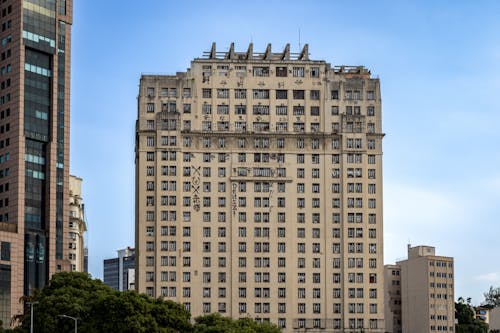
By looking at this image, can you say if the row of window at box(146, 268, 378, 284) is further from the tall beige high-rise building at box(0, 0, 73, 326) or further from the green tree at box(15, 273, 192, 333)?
the green tree at box(15, 273, 192, 333)

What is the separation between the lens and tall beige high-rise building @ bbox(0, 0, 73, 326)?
176m

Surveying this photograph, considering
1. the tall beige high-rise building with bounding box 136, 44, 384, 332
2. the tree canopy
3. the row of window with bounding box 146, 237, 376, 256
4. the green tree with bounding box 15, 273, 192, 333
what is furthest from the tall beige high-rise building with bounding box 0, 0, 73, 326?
the green tree with bounding box 15, 273, 192, 333

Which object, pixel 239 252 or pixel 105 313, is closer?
pixel 105 313

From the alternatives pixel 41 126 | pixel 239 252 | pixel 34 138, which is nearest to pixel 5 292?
pixel 34 138

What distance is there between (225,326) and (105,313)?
15.8 meters

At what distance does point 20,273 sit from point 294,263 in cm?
5107

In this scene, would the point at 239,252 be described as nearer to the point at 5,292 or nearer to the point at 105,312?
the point at 5,292

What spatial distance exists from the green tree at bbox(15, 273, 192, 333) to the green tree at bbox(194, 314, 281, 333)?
3084 millimetres

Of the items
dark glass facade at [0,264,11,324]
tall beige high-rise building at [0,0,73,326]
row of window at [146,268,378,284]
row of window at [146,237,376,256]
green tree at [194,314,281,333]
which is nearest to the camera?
green tree at [194,314,281,333]

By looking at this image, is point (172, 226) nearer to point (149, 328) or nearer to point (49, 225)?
point (49, 225)

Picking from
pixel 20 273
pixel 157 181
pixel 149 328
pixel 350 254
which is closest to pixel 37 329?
pixel 149 328

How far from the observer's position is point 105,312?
130 m

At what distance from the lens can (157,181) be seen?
647 feet

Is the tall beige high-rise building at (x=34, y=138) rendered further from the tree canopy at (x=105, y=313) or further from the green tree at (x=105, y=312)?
the green tree at (x=105, y=312)
